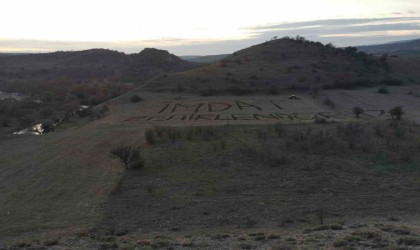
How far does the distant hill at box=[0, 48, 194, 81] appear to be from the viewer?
144 metres

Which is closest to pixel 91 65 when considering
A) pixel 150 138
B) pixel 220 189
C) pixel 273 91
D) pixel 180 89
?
pixel 180 89

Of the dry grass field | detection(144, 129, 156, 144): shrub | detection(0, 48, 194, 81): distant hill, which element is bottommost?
detection(0, 48, 194, 81): distant hill

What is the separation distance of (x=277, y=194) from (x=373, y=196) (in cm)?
361

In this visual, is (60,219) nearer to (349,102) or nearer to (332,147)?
(332,147)

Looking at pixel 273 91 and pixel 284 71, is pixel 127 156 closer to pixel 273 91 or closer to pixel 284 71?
pixel 273 91

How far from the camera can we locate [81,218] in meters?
18.0

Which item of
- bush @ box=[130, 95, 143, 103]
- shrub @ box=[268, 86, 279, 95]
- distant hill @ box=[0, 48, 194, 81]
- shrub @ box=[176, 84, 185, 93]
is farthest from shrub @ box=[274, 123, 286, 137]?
distant hill @ box=[0, 48, 194, 81]

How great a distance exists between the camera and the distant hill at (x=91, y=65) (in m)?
144

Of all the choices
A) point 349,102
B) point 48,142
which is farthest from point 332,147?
point 349,102

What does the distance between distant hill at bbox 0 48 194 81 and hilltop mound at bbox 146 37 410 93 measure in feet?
137

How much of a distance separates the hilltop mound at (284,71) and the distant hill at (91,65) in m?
41.7

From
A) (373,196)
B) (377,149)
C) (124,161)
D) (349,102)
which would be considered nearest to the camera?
(373,196)

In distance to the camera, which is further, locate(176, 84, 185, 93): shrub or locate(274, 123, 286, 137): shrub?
locate(176, 84, 185, 93): shrub

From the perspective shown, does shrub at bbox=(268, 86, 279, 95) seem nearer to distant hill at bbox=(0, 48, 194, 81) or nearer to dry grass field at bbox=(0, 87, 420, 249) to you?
dry grass field at bbox=(0, 87, 420, 249)
